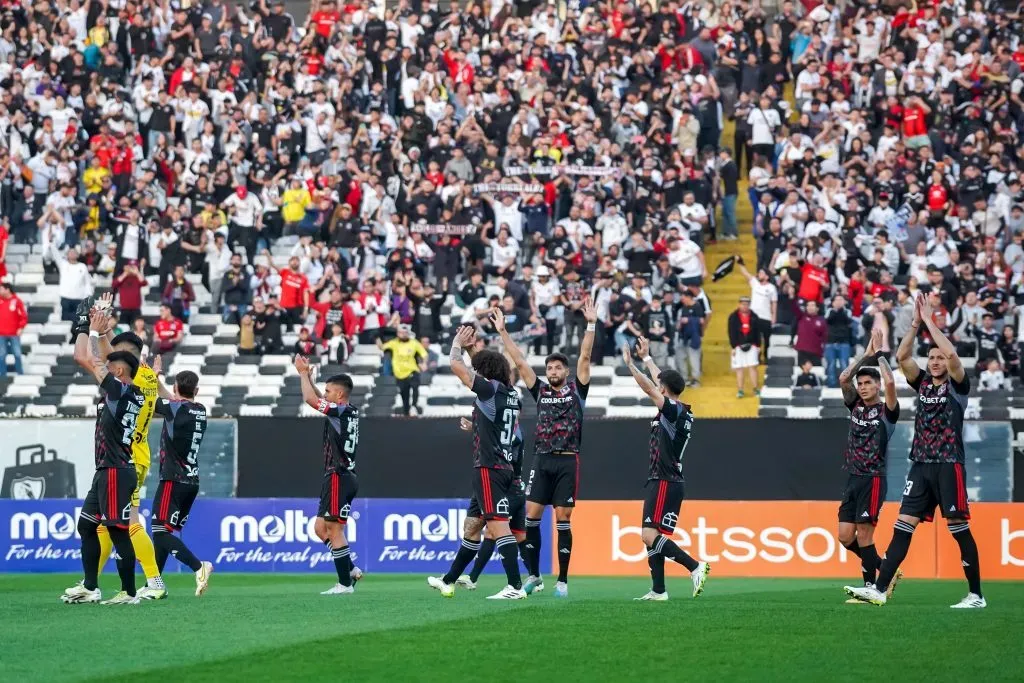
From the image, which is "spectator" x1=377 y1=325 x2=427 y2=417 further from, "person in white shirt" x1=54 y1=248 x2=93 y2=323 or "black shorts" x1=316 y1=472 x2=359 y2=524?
"black shorts" x1=316 y1=472 x2=359 y2=524

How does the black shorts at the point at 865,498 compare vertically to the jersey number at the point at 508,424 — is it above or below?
below

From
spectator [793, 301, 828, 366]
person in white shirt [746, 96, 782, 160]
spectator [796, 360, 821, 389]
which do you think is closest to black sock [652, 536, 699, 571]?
spectator [796, 360, 821, 389]

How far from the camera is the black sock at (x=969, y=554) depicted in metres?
14.7

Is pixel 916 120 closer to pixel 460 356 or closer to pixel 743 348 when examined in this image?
pixel 743 348

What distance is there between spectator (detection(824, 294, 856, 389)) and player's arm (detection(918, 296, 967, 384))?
39.2 ft

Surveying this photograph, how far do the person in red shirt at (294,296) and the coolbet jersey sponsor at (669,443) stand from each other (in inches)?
584

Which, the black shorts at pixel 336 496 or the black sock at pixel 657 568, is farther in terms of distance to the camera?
the black shorts at pixel 336 496

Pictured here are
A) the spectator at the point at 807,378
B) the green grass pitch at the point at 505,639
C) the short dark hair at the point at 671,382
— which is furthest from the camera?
the spectator at the point at 807,378

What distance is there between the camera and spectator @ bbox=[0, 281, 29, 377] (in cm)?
2852

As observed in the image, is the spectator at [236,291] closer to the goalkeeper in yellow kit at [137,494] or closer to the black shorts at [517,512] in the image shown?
the goalkeeper in yellow kit at [137,494]

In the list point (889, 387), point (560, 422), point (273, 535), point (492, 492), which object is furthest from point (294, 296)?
point (889, 387)

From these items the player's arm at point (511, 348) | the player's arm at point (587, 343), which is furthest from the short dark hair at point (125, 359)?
the player's arm at point (587, 343)

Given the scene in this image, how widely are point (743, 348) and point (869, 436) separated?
36.4 feet

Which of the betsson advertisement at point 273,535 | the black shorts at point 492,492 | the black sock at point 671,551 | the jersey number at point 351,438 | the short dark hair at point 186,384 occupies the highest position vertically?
the short dark hair at point 186,384
